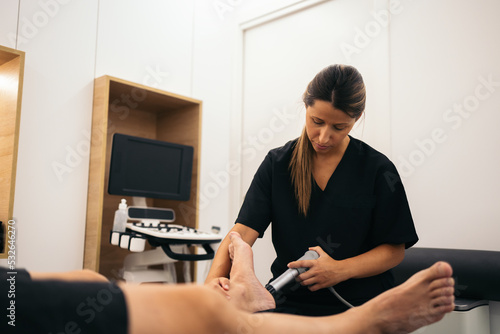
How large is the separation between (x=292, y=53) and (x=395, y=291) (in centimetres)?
233

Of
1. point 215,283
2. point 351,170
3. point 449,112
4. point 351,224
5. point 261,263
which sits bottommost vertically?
point 261,263

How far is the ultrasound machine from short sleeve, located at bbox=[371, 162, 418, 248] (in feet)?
3.69

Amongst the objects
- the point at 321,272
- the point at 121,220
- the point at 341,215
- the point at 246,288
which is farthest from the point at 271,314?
the point at 121,220

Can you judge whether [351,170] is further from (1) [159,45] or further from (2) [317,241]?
(1) [159,45]

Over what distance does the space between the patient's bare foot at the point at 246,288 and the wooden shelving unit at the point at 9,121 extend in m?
1.27

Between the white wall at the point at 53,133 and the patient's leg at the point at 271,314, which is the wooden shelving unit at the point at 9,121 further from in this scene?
the patient's leg at the point at 271,314

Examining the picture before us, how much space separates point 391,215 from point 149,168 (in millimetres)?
1558

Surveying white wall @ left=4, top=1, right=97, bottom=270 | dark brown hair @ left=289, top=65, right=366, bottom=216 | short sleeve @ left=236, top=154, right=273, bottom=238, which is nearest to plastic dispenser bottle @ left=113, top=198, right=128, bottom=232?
white wall @ left=4, top=1, right=97, bottom=270

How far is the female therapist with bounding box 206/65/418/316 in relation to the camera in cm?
123

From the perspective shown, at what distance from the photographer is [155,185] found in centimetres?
250

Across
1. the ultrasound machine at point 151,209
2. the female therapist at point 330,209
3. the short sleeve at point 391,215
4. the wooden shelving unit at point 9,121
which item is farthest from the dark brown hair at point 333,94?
the wooden shelving unit at point 9,121

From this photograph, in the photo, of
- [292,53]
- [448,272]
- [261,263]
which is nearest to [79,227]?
[261,263]

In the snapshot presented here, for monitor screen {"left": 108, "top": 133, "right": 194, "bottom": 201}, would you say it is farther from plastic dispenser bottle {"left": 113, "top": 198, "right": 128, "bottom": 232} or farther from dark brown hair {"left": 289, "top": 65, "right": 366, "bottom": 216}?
dark brown hair {"left": 289, "top": 65, "right": 366, "bottom": 216}

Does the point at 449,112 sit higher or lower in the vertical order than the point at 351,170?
higher
